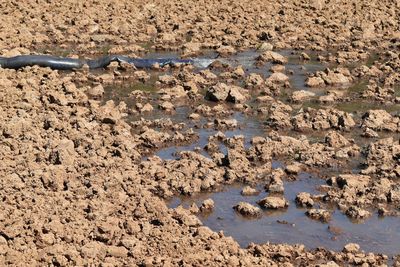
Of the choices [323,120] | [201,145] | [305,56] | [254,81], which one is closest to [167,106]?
[201,145]

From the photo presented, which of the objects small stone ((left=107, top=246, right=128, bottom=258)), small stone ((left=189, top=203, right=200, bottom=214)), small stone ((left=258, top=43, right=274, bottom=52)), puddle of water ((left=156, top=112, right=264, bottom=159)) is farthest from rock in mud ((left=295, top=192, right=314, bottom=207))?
small stone ((left=258, top=43, right=274, bottom=52))

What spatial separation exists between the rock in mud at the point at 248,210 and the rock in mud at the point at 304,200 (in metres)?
0.45

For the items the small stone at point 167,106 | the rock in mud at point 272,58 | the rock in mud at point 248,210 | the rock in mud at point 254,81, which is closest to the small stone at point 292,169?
the rock in mud at point 248,210

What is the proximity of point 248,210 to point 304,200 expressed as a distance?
2.01ft

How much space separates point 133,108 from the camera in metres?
10.7

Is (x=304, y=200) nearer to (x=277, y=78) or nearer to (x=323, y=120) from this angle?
(x=323, y=120)

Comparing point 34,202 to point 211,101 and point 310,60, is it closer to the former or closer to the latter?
point 211,101

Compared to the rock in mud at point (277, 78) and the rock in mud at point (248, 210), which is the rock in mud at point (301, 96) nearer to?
the rock in mud at point (277, 78)

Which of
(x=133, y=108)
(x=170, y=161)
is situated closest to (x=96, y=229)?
(x=170, y=161)

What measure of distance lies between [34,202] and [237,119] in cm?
406

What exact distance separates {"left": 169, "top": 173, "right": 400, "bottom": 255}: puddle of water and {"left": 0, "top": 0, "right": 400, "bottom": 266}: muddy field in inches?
0.7

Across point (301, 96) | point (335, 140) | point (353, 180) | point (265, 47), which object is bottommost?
point (265, 47)

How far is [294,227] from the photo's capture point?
24.9 feet

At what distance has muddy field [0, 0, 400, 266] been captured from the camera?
679cm
